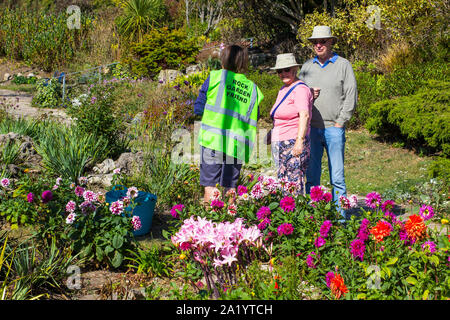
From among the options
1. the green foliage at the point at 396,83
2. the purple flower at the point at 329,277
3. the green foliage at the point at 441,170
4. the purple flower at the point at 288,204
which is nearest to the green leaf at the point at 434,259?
the purple flower at the point at 329,277

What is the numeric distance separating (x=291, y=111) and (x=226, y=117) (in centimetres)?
52

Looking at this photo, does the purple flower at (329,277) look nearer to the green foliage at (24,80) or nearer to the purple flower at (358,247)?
the purple flower at (358,247)

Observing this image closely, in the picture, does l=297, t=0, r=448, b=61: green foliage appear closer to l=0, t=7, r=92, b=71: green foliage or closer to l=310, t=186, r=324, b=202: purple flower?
l=310, t=186, r=324, b=202: purple flower

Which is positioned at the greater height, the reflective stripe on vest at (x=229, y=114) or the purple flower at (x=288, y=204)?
the reflective stripe on vest at (x=229, y=114)

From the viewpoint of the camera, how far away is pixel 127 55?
44.0 ft

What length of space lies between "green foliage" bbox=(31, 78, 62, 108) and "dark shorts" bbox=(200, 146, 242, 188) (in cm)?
751

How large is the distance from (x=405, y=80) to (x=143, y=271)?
6.78 metres

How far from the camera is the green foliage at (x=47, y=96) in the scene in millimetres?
10273

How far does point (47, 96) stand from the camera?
10.4m

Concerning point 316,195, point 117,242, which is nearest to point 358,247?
point 316,195

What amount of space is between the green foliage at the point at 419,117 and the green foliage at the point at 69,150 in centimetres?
443

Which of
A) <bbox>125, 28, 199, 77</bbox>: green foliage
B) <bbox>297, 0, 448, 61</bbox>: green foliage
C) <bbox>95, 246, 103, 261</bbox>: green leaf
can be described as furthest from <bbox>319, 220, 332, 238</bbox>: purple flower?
<bbox>125, 28, 199, 77</bbox>: green foliage

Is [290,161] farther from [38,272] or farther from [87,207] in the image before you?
[38,272]

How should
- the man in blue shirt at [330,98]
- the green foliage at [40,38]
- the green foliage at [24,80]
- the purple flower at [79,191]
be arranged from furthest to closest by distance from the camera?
the green foliage at [40,38] < the green foliage at [24,80] < the man in blue shirt at [330,98] < the purple flower at [79,191]
